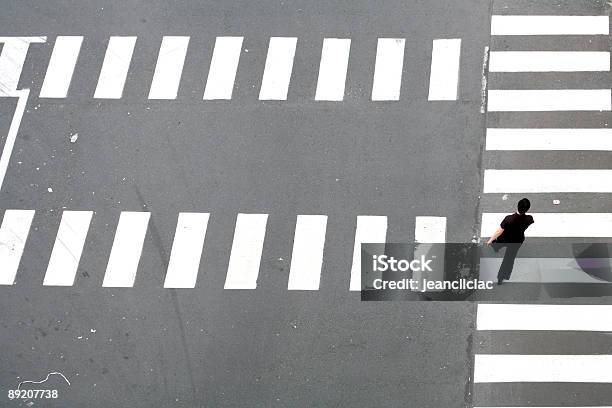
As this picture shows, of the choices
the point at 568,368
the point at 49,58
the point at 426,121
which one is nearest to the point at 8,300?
the point at 49,58

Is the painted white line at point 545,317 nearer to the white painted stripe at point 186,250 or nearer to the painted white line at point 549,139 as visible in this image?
the painted white line at point 549,139

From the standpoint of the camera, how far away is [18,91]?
13.7m

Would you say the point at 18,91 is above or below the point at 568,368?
above

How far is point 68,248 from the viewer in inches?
484

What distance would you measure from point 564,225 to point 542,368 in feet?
7.92

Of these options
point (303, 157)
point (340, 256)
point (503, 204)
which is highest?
point (303, 157)

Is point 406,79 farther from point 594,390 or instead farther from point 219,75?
point 594,390

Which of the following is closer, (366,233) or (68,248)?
(366,233)

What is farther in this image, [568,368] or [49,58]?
[49,58]

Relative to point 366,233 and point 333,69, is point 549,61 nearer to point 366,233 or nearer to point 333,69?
Result: point 333,69

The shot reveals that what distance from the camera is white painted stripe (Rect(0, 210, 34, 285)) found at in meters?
12.2

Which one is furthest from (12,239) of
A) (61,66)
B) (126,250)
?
(61,66)

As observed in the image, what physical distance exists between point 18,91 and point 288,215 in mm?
5763

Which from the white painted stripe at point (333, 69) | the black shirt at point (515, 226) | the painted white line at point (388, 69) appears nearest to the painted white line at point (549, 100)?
the painted white line at point (388, 69)
